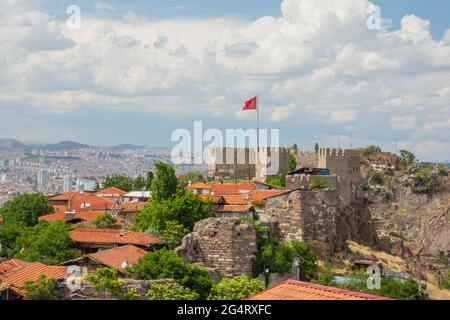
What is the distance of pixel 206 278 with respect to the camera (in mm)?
25125

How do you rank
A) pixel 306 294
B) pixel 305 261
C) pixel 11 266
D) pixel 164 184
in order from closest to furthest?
pixel 306 294, pixel 11 266, pixel 305 261, pixel 164 184

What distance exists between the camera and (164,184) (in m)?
40.2

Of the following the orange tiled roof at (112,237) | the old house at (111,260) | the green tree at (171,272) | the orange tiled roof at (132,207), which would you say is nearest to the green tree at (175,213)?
the orange tiled roof at (112,237)

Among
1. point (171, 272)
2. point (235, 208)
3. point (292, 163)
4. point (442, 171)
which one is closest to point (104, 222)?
point (235, 208)

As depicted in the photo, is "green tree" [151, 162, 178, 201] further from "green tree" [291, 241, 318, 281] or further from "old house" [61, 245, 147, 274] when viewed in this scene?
"old house" [61, 245, 147, 274]

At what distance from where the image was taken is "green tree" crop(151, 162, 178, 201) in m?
40.1

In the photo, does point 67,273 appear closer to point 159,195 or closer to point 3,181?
point 159,195

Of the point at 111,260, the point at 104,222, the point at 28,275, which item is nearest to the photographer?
the point at 28,275

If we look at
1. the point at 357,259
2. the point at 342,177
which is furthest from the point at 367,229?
the point at 357,259

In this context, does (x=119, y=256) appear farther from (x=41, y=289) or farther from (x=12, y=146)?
(x=12, y=146)

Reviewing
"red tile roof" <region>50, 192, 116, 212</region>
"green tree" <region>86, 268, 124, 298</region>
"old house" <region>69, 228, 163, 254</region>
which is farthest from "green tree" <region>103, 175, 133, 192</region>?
"green tree" <region>86, 268, 124, 298</region>

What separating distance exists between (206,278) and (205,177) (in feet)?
158

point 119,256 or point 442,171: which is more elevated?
point 442,171

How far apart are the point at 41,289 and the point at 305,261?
15326 mm
